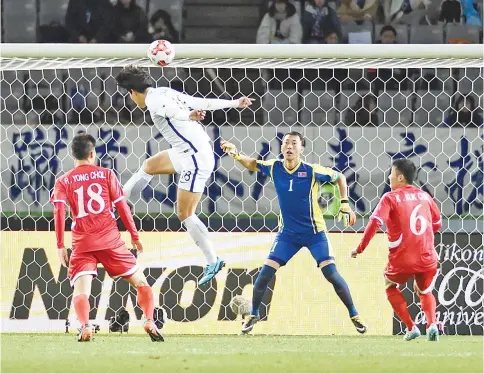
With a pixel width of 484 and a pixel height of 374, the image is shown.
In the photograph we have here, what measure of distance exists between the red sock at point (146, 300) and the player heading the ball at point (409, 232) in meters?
1.48

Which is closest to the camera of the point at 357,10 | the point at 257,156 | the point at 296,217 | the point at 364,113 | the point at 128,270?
the point at 128,270

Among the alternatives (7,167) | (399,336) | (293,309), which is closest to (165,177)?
(7,167)

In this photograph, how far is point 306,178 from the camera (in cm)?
833

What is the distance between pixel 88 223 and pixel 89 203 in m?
0.14

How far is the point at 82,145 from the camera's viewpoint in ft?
24.2

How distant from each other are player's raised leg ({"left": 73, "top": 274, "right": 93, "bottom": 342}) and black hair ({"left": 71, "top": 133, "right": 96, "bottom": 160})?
815 mm

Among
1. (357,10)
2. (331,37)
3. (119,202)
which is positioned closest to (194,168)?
(119,202)

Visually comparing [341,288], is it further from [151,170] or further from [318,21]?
[318,21]

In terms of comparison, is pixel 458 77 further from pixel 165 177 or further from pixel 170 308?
pixel 170 308

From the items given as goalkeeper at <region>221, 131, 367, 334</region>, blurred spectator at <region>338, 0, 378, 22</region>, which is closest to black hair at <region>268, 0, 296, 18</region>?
blurred spectator at <region>338, 0, 378, 22</region>

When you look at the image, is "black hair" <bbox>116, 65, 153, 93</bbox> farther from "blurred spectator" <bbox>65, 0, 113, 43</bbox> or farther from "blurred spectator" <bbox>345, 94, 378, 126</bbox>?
"blurred spectator" <bbox>65, 0, 113, 43</bbox>

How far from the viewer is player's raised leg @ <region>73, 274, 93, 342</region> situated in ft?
24.1

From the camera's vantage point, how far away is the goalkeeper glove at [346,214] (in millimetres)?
8031

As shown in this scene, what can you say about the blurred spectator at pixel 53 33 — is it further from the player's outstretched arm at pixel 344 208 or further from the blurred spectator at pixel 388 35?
the player's outstretched arm at pixel 344 208
